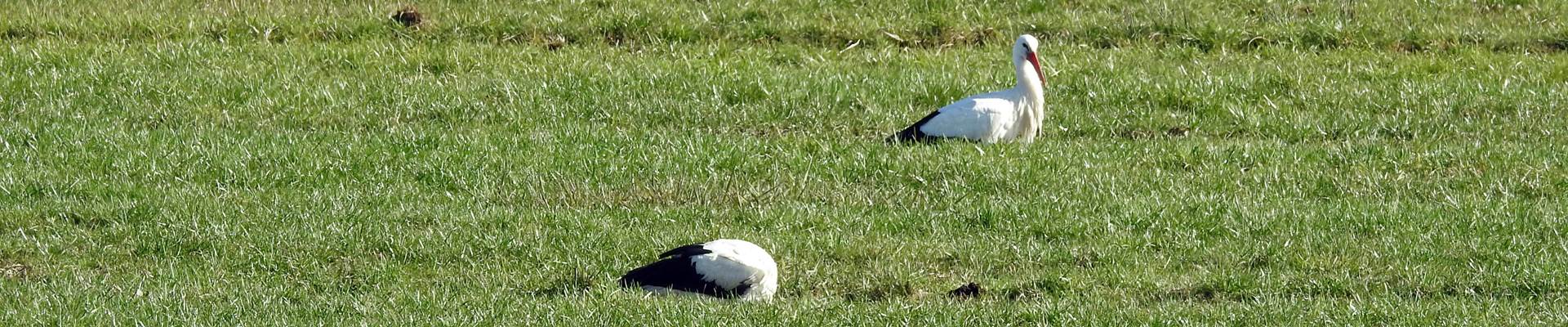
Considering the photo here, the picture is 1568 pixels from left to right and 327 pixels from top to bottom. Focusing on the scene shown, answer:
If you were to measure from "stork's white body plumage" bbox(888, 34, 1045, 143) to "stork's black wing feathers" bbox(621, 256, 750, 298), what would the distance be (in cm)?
377

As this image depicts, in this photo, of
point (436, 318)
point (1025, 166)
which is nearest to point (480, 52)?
point (1025, 166)

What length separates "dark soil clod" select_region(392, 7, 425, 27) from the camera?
1548 centimetres

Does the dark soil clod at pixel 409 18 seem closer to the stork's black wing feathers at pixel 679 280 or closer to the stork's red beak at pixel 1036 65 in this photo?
the stork's red beak at pixel 1036 65

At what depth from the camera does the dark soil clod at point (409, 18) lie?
50.8 feet

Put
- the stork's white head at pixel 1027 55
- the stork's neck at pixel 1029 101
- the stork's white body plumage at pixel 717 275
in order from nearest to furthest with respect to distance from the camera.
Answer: the stork's white body plumage at pixel 717 275, the stork's neck at pixel 1029 101, the stork's white head at pixel 1027 55

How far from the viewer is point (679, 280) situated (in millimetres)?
7500

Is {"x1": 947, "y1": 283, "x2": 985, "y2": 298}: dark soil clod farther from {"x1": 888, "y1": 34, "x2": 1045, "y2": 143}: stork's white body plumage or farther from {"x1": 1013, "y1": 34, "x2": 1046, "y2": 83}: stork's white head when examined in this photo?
{"x1": 1013, "y1": 34, "x2": 1046, "y2": 83}: stork's white head

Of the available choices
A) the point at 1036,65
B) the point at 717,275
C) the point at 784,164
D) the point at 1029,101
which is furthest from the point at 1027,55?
the point at 717,275

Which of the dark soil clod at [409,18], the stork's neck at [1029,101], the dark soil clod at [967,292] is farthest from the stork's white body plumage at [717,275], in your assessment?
the dark soil clod at [409,18]

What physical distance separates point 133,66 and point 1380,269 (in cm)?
888

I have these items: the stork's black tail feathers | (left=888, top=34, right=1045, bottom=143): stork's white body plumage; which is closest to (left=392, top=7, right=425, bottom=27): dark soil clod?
(left=888, top=34, right=1045, bottom=143): stork's white body plumage

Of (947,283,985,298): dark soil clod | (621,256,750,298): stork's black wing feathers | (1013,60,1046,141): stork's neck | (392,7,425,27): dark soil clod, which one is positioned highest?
(621,256,750,298): stork's black wing feathers

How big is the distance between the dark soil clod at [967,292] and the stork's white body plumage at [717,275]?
0.75 meters

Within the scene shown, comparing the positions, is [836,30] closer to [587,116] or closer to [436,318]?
[587,116]
